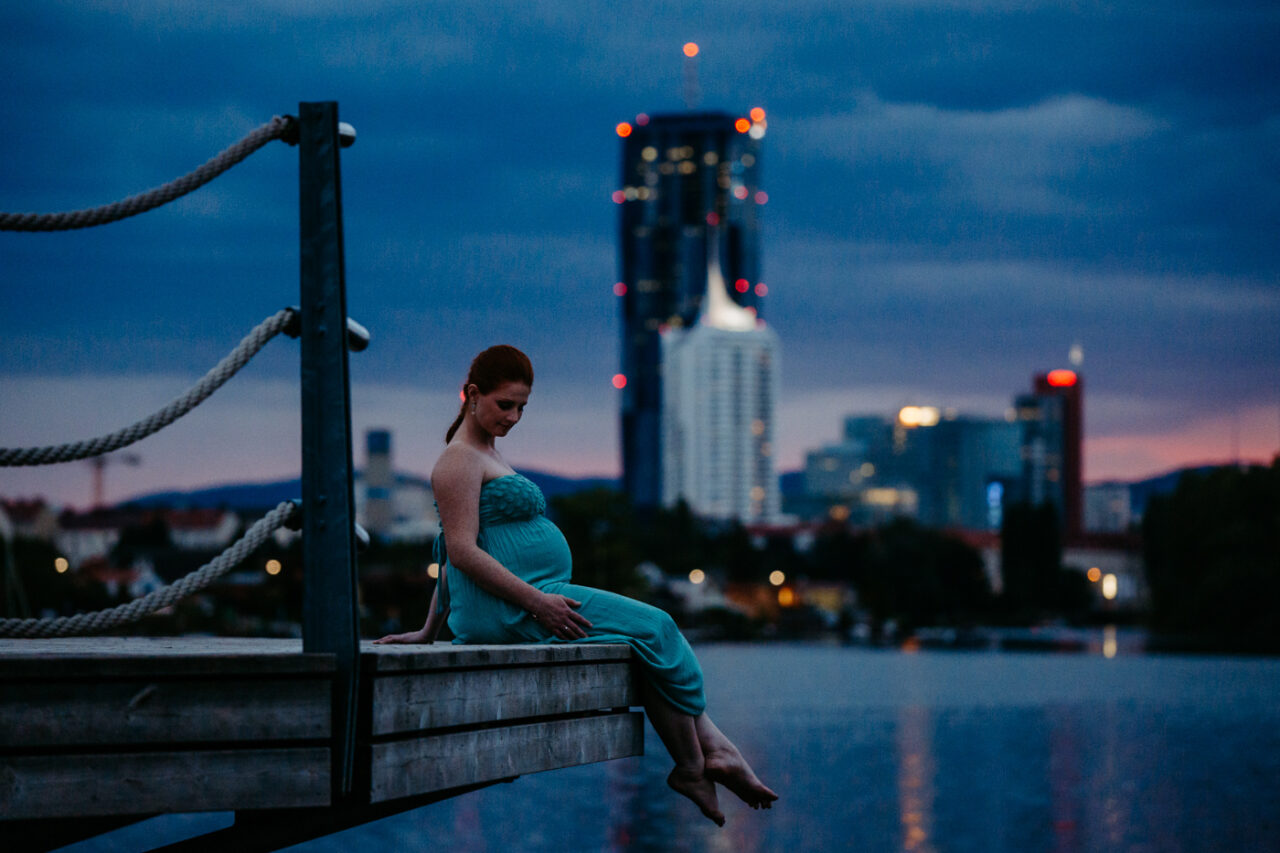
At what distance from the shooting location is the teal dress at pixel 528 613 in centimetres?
507

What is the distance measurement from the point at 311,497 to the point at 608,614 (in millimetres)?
1679

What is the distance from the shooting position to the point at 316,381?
12.0 ft

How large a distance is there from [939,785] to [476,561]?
36178mm

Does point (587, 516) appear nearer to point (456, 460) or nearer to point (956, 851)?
point (956, 851)

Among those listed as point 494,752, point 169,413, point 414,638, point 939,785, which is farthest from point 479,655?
point 939,785

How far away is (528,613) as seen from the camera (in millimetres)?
5152

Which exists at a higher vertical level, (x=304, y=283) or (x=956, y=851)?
(x=304, y=283)

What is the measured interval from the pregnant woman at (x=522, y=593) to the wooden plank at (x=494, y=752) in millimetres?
150

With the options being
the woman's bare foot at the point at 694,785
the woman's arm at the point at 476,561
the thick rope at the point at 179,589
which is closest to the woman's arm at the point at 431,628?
the woman's arm at the point at 476,561

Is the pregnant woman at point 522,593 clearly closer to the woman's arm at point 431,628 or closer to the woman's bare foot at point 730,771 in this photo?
the woman's bare foot at point 730,771

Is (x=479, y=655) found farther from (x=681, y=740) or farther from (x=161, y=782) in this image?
(x=681, y=740)

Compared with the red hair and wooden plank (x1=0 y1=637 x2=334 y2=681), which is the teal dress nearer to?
the red hair

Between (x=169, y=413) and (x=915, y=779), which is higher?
(x=169, y=413)

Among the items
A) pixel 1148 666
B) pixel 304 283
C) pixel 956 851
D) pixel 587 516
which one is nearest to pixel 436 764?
pixel 304 283
